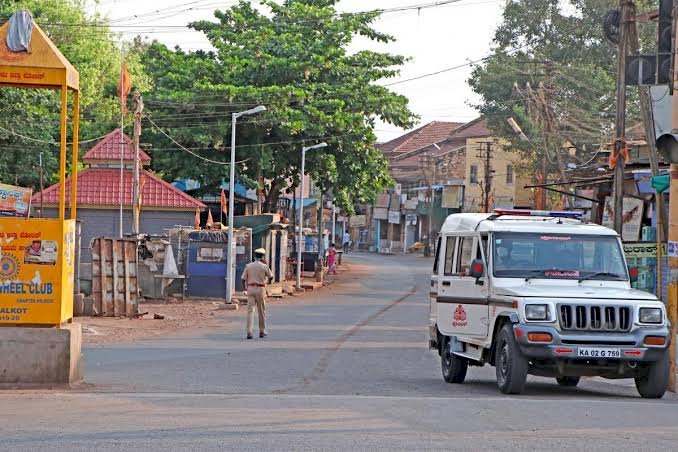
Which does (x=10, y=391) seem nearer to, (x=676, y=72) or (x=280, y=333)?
(x=676, y=72)

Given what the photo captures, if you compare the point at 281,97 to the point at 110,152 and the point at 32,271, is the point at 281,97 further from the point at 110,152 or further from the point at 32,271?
the point at 32,271

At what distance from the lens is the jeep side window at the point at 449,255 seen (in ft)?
52.3

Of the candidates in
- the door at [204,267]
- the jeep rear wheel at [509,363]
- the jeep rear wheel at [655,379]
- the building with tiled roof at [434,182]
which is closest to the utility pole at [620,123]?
the jeep rear wheel at [655,379]

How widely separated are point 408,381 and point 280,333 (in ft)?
32.4

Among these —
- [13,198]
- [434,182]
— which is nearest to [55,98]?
[13,198]

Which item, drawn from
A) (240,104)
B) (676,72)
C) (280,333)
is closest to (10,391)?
(676,72)

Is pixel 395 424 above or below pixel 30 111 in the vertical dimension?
below

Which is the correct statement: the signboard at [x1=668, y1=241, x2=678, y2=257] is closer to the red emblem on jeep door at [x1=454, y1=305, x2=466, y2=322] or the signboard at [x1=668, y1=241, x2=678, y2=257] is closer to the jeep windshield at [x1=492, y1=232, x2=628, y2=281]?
the jeep windshield at [x1=492, y1=232, x2=628, y2=281]

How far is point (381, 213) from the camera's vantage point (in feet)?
354

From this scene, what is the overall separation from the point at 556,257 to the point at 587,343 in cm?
158

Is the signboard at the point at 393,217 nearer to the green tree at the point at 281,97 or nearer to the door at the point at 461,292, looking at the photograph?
the green tree at the point at 281,97

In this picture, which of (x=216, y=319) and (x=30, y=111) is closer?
(x=216, y=319)

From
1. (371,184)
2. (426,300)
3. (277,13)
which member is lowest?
(426,300)

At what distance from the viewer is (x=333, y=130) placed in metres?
48.8
